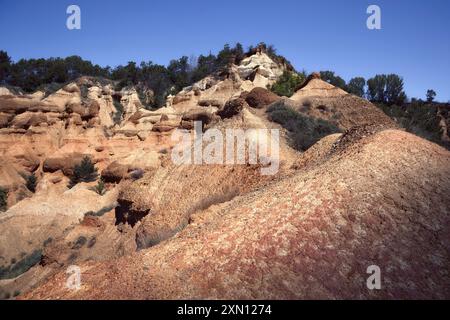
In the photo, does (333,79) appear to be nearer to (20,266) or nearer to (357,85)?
(357,85)

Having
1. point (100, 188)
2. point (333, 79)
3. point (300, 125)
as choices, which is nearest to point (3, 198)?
point (100, 188)

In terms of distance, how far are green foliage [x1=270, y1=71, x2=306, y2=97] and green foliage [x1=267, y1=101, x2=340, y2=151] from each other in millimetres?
15131

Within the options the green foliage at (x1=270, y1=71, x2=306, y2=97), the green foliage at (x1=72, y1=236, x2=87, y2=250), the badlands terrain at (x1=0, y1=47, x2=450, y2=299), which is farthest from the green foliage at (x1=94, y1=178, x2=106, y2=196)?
the green foliage at (x1=270, y1=71, x2=306, y2=97)

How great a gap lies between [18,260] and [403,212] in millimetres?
18470

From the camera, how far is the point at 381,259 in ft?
15.9

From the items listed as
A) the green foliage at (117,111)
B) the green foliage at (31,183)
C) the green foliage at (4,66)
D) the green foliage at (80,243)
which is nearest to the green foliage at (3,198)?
the green foliage at (31,183)

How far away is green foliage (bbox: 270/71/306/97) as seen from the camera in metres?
32.9

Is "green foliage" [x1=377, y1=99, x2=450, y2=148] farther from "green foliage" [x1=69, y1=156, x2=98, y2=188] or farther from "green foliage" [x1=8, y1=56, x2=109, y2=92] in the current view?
"green foliage" [x1=8, y1=56, x2=109, y2=92]

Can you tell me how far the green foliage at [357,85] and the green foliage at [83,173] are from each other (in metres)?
31.8

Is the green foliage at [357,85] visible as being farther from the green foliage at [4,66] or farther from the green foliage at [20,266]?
the green foliage at [4,66]

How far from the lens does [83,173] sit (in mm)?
28422

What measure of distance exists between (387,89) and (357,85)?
3603 mm

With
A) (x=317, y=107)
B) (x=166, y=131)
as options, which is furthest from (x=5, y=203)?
(x=317, y=107)
